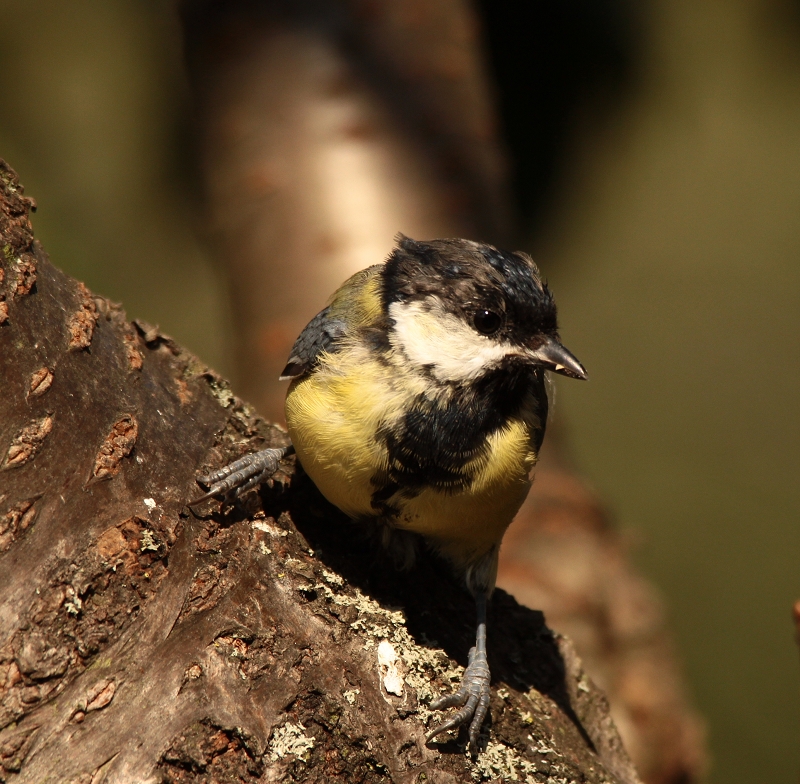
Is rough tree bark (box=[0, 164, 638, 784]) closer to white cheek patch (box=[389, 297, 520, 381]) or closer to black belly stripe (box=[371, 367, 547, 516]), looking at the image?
black belly stripe (box=[371, 367, 547, 516])

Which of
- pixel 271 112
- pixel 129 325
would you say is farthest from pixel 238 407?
pixel 271 112

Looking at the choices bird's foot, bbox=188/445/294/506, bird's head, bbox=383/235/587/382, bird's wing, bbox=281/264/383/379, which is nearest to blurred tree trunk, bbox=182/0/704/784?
bird's wing, bbox=281/264/383/379

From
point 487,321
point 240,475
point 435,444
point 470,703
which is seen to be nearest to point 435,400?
point 435,444

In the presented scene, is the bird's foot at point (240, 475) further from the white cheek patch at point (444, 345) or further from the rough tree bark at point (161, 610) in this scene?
the white cheek patch at point (444, 345)

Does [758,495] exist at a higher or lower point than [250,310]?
higher

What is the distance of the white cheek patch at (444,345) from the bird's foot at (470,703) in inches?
21.4

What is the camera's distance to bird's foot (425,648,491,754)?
134 centimetres

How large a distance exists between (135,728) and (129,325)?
0.68 metres

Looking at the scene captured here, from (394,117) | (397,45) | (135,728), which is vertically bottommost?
(135,728)

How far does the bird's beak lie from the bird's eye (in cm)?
9

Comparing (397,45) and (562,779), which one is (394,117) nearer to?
(397,45)

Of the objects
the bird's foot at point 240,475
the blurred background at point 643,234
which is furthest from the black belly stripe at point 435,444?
the blurred background at point 643,234

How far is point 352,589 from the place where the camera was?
146 cm

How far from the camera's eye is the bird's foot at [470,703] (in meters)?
1.34
